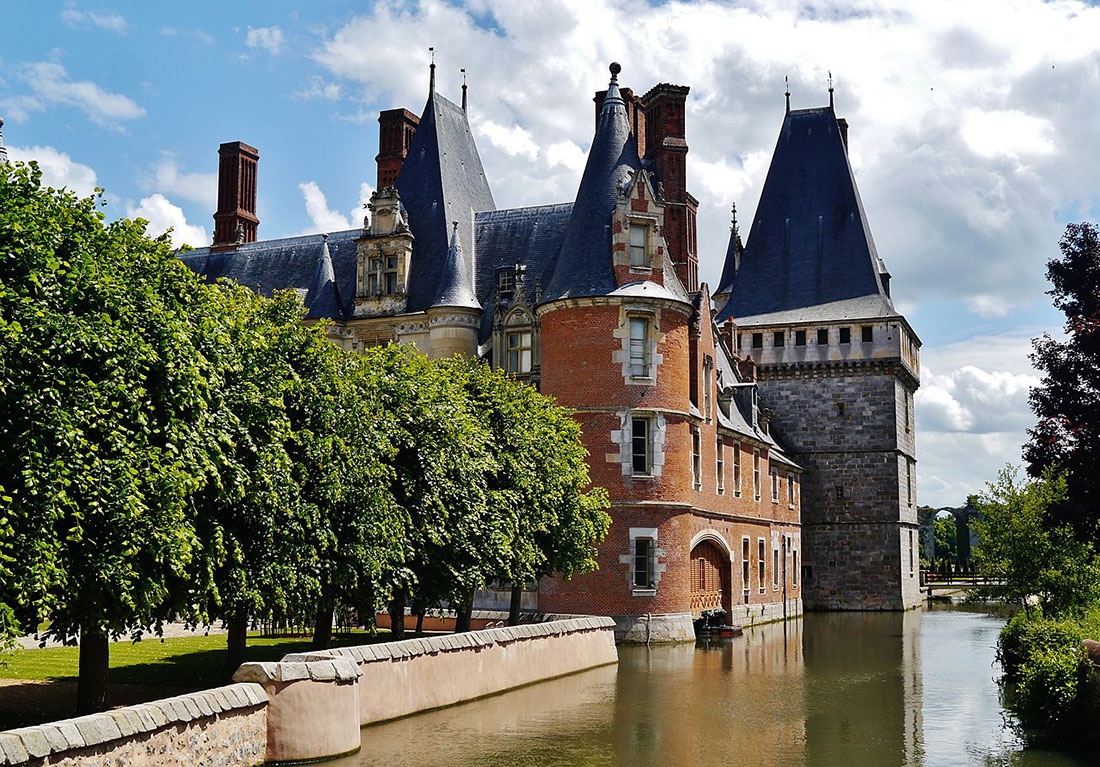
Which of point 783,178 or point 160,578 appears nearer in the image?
point 160,578

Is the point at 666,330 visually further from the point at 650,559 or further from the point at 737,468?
the point at 737,468

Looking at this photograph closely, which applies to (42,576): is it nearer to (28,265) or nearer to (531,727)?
(28,265)

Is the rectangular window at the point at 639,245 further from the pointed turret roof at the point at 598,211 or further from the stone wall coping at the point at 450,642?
the stone wall coping at the point at 450,642

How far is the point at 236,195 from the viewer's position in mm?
52125

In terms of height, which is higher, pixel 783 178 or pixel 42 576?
pixel 783 178

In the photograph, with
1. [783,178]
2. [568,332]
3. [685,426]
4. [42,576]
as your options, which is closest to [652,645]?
[685,426]

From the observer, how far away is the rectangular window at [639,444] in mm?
34062

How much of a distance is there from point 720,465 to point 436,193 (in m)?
14.9

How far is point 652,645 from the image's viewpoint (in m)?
32.5

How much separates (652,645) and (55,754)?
23.7 m

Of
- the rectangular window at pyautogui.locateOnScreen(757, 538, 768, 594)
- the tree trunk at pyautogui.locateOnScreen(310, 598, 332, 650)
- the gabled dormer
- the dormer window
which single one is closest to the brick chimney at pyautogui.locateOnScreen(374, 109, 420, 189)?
the gabled dormer

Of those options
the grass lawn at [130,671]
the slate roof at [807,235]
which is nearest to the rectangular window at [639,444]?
the grass lawn at [130,671]

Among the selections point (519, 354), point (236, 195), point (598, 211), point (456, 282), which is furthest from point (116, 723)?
point (236, 195)

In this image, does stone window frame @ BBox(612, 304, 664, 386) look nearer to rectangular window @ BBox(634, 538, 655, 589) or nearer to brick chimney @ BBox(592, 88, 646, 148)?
rectangular window @ BBox(634, 538, 655, 589)
